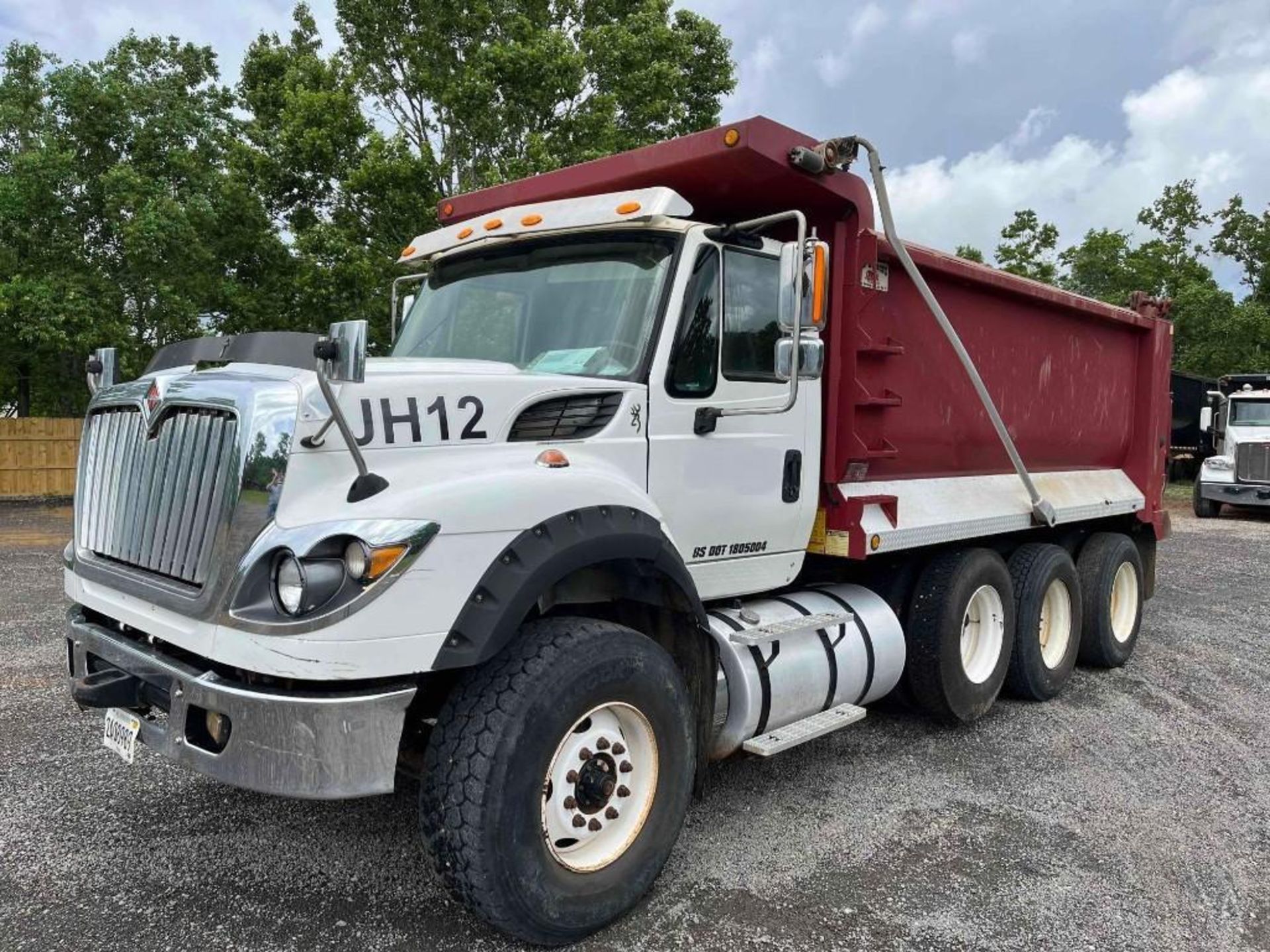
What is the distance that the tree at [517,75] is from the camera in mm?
13430

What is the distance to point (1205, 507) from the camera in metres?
19.4

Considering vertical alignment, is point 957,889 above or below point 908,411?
below

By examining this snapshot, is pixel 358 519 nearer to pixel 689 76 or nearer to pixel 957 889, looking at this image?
pixel 957 889

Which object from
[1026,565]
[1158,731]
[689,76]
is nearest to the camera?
[1158,731]

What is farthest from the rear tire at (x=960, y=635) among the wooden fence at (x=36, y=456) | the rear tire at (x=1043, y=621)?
the wooden fence at (x=36, y=456)

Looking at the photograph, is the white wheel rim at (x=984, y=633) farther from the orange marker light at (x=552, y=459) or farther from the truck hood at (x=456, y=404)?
the orange marker light at (x=552, y=459)

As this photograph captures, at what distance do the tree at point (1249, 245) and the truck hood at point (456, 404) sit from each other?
34.5m

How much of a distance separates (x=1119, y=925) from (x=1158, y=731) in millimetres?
2555

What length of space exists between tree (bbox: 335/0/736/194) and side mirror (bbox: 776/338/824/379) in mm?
10053

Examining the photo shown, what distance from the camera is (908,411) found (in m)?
5.09

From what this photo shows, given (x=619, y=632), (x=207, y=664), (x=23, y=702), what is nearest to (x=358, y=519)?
(x=207, y=664)

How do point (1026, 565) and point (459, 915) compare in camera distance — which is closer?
point (459, 915)

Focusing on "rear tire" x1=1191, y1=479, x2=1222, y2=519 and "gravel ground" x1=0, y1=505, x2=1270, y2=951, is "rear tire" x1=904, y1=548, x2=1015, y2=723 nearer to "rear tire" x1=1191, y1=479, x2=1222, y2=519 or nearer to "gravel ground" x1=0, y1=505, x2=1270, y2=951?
"gravel ground" x1=0, y1=505, x2=1270, y2=951

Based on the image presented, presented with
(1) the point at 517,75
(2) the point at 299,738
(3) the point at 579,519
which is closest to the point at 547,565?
(3) the point at 579,519
